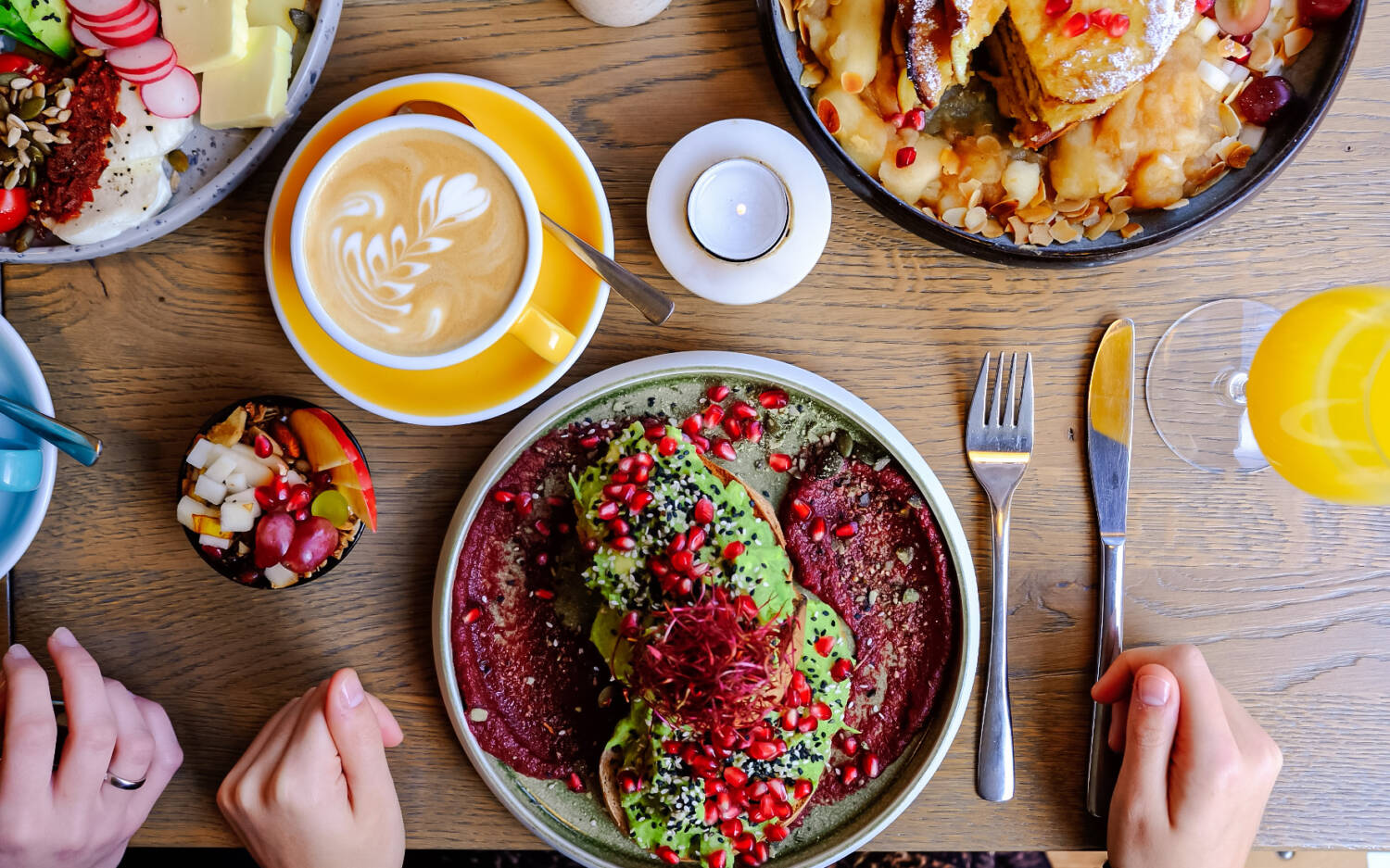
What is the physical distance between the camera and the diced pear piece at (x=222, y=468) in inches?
51.7

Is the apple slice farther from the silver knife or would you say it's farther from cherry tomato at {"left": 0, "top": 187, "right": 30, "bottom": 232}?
the silver knife

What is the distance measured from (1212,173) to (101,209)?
169cm

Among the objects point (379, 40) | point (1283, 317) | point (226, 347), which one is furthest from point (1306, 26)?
point (226, 347)

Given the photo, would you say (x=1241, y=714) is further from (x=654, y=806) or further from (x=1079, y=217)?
(x=654, y=806)

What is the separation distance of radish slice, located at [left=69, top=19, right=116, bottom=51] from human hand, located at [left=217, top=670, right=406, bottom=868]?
1025 mm

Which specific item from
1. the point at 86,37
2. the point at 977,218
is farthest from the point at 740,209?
the point at 86,37

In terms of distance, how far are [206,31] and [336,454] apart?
66 centimetres

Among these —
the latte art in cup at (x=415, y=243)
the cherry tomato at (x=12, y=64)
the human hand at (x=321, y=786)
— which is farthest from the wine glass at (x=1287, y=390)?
the cherry tomato at (x=12, y=64)

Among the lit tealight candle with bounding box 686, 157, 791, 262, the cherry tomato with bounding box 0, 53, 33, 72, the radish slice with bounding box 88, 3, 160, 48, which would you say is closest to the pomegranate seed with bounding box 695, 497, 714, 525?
the lit tealight candle with bounding box 686, 157, 791, 262

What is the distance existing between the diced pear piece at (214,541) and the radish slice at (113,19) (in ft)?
2.52

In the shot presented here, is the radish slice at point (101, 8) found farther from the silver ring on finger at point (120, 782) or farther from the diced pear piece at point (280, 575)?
the silver ring on finger at point (120, 782)

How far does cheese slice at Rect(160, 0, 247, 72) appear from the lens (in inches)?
50.3

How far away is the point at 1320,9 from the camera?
49.2 inches

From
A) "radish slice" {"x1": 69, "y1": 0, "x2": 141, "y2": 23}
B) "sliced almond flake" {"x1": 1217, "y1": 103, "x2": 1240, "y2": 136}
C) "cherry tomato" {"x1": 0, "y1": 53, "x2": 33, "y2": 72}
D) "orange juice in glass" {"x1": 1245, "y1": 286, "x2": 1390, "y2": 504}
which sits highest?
"radish slice" {"x1": 69, "y1": 0, "x2": 141, "y2": 23}
